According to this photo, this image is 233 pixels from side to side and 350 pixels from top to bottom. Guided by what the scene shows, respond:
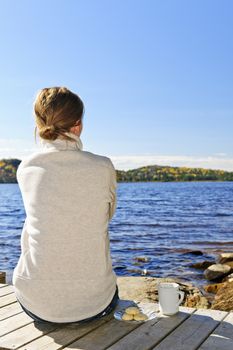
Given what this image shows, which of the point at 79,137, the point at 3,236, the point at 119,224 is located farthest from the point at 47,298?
the point at 119,224

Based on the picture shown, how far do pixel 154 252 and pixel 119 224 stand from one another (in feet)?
24.4

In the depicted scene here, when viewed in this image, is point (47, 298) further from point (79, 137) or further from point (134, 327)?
point (79, 137)

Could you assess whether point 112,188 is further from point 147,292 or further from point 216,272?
point 216,272

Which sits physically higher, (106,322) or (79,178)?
(79,178)

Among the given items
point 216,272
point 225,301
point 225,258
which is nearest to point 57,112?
point 225,301

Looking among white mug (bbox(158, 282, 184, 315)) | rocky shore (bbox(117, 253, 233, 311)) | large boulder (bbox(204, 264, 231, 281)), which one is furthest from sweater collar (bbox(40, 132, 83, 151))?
large boulder (bbox(204, 264, 231, 281))

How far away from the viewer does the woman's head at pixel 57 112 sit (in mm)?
2480

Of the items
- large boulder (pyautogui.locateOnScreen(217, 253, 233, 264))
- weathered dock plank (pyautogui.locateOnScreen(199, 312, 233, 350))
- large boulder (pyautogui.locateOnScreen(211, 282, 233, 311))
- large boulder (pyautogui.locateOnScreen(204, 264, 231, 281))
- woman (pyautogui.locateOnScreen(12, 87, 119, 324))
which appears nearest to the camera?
weathered dock plank (pyautogui.locateOnScreen(199, 312, 233, 350))

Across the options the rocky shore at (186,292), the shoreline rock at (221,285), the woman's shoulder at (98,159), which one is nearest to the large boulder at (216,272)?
the shoreline rock at (221,285)

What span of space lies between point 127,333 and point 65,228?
0.69 m

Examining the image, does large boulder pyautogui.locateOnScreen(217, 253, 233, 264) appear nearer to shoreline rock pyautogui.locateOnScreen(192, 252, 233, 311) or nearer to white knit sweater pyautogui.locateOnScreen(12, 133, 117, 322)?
shoreline rock pyautogui.locateOnScreen(192, 252, 233, 311)

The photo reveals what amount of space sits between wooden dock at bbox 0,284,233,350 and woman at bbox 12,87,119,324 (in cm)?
11

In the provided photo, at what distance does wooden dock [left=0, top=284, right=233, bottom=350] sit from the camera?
2.37m

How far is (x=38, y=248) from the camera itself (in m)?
2.49
